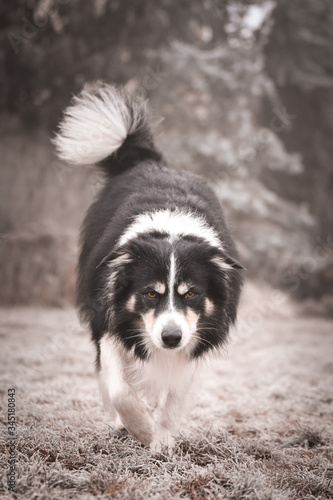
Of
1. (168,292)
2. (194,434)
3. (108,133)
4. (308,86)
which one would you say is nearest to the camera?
(168,292)

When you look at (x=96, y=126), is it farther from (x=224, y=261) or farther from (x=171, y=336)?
(x=171, y=336)

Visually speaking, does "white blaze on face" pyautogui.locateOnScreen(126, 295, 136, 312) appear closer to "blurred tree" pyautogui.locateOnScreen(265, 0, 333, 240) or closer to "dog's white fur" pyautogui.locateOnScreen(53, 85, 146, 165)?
"dog's white fur" pyautogui.locateOnScreen(53, 85, 146, 165)

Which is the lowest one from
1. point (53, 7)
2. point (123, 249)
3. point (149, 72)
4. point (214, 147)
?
point (123, 249)

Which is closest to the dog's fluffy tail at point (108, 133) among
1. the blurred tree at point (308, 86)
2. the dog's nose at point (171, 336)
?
the dog's nose at point (171, 336)

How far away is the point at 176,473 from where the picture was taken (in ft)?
8.27

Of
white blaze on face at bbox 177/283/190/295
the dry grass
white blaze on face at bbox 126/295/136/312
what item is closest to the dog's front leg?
the dry grass

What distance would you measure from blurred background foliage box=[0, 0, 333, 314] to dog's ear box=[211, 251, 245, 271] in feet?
15.6

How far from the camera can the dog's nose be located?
268cm

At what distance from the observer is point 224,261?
298 centimetres

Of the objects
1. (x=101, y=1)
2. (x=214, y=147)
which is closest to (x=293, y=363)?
(x=214, y=147)

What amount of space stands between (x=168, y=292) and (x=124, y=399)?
68 centimetres

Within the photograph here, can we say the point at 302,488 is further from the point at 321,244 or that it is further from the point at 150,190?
the point at 321,244

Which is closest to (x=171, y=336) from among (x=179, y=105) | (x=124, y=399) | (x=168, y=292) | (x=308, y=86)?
(x=168, y=292)

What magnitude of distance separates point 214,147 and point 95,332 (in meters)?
5.41
